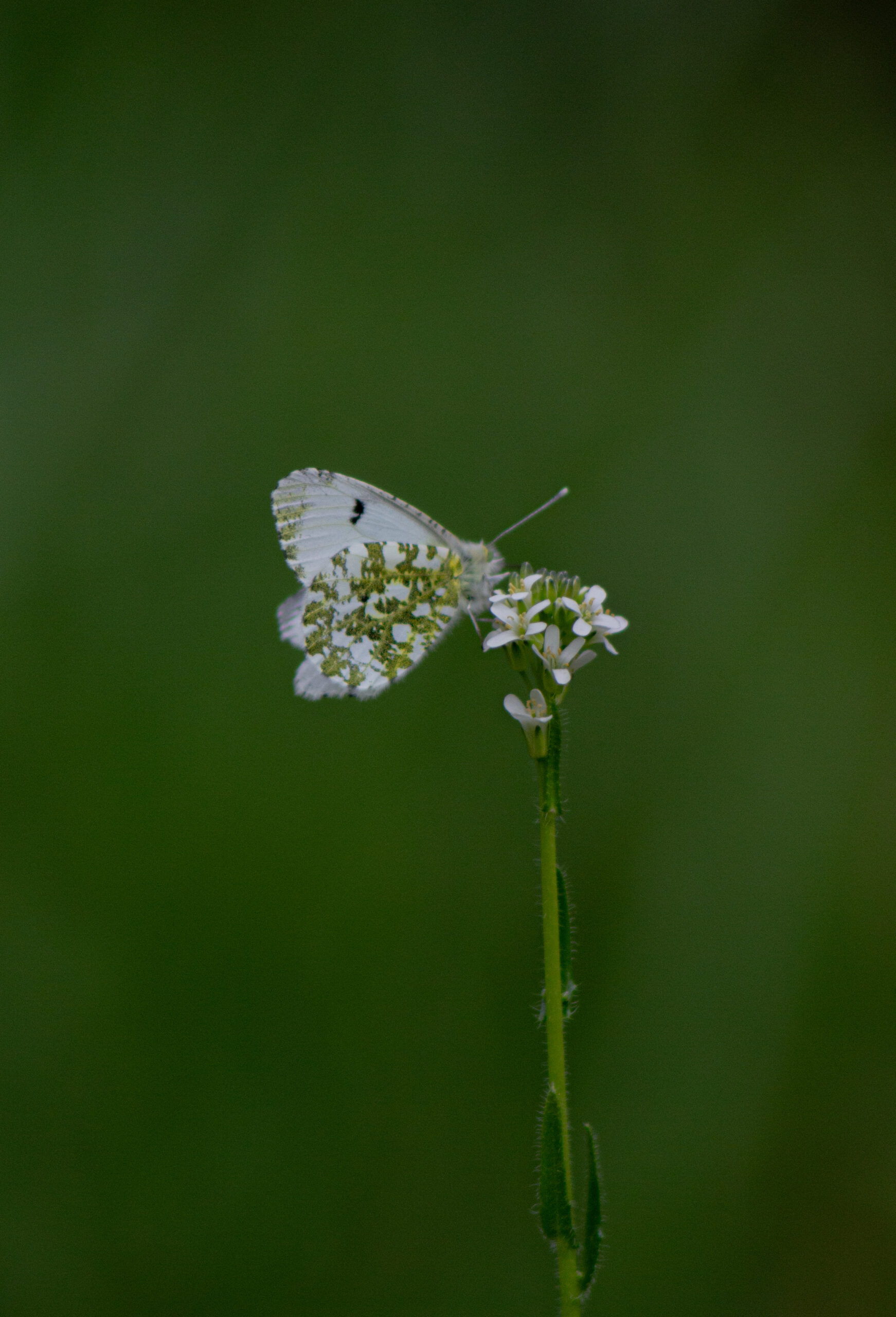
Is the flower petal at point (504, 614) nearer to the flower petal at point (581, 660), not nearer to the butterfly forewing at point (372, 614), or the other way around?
the flower petal at point (581, 660)

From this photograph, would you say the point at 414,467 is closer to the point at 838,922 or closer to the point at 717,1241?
the point at 838,922

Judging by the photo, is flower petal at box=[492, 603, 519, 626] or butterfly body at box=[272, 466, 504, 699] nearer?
flower petal at box=[492, 603, 519, 626]

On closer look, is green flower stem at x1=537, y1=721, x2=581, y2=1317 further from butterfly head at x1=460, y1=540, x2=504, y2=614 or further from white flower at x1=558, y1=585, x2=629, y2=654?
butterfly head at x1=460, y1=540, x2=504, y2=614

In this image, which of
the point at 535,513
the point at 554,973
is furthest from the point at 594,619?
the point at 554,973

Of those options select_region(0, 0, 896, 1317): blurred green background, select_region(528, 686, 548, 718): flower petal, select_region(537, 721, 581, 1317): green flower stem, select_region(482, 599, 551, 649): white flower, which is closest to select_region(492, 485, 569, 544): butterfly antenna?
select_region(482, 599, 551, 649): white flower

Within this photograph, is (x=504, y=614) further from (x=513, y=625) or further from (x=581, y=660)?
(x=581, y=660)

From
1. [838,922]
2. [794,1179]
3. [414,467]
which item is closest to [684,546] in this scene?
[414,467]
